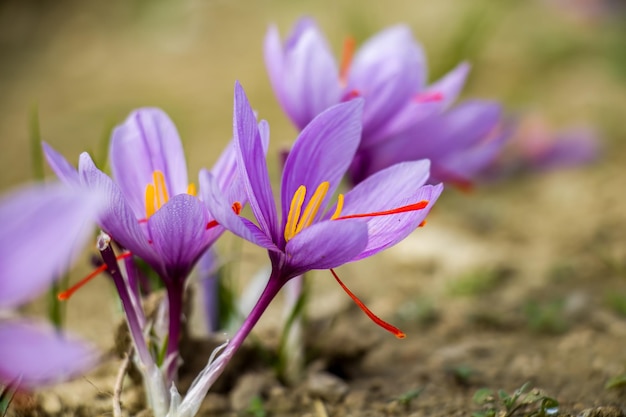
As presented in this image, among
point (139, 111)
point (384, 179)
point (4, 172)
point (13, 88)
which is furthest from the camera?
point (13, 88)

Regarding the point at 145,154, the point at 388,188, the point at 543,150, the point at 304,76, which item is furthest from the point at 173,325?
the point at 543,150

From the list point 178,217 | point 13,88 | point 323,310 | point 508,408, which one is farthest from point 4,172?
point 508,408

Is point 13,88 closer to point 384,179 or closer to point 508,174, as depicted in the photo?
point 508,174

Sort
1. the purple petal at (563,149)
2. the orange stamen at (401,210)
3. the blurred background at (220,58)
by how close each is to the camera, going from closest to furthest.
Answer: the orange stamen at (401,210)
the purple petal at (563,149)
the blurred background at (220,58)

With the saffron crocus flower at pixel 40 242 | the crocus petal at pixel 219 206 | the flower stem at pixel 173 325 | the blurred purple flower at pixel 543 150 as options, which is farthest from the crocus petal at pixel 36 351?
the blurred purple flower at pixel 543 150

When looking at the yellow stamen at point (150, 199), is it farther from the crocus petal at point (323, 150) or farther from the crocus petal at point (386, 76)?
the crocus petal at point (386, 76)

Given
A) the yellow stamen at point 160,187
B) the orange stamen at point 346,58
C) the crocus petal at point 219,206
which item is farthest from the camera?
the orange stamen at point 346,58
